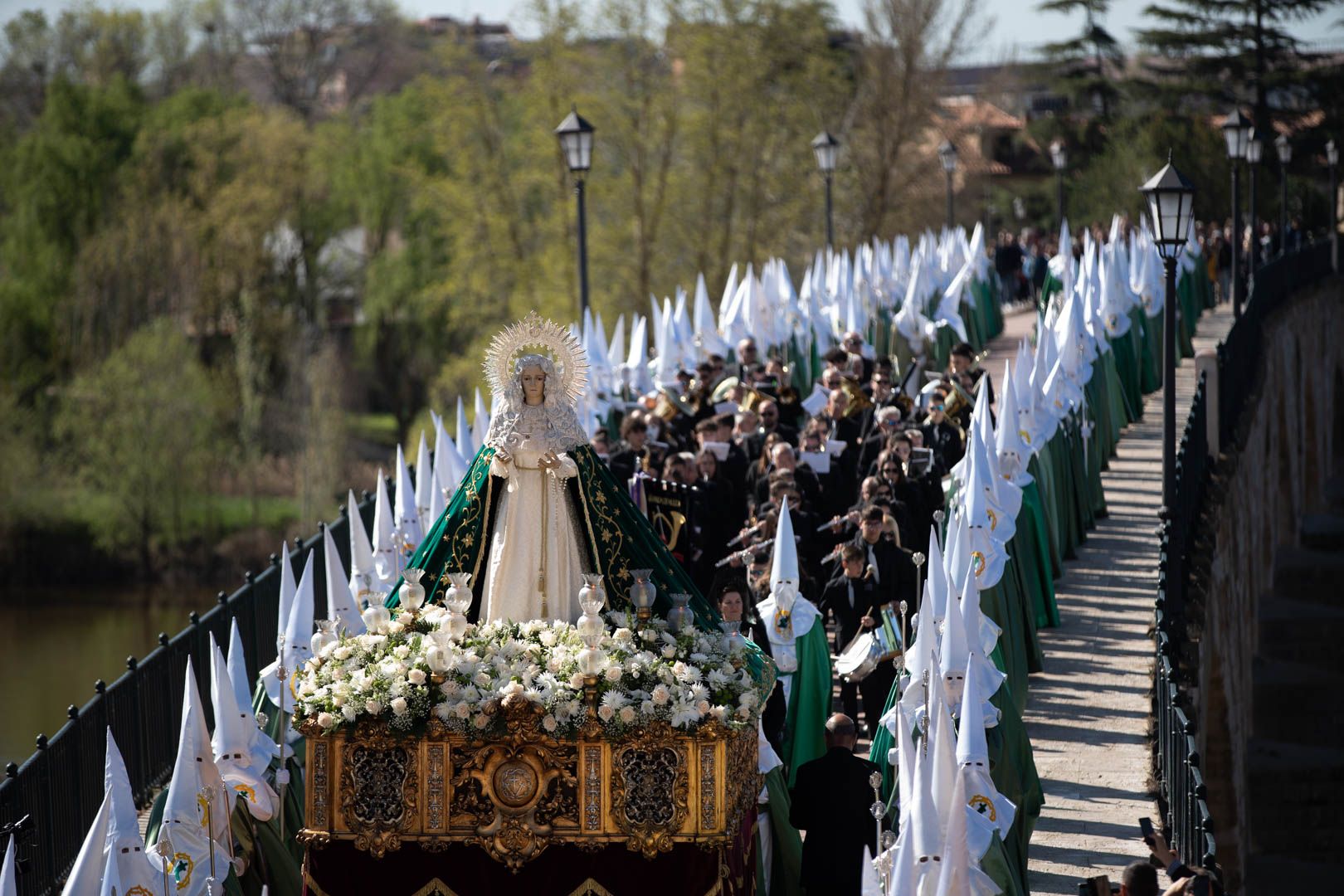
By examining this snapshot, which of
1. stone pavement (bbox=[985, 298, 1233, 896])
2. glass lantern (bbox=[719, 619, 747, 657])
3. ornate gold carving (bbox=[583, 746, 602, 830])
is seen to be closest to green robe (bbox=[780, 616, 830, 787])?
stone pavement (bbox=[985, 298, 1233, 896])

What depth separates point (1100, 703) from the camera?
1303cm

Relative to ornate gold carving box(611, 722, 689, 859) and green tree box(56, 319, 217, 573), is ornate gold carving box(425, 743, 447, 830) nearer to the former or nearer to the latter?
ornate gold carving box(611, 722, 689, 859)

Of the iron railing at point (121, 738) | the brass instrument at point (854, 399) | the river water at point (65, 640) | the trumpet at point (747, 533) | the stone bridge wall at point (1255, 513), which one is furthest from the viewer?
the river water at point (65, 640)

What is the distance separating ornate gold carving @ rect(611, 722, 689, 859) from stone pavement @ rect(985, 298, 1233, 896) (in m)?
3.07

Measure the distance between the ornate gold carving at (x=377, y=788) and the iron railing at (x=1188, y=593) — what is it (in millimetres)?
3186

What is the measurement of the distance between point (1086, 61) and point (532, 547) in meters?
57.7

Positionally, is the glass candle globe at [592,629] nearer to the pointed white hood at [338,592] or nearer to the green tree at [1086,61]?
the pointed white hood at [338,592]

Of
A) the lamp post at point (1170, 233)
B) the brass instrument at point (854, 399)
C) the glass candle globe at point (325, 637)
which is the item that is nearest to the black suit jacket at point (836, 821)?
the glass candle globe at point (325, 637)

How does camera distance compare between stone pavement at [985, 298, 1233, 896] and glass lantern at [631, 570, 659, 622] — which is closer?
glass lantern at [631, 570, 659, 622]

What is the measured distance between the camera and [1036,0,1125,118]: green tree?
61.2 meters

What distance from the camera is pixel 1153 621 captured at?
14531 millimetres

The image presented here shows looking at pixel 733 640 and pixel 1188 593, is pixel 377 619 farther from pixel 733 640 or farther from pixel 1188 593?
pixel 1188 593

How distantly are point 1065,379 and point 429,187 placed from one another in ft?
117

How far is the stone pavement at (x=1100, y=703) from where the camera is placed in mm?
10539
